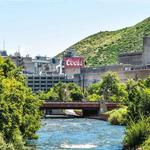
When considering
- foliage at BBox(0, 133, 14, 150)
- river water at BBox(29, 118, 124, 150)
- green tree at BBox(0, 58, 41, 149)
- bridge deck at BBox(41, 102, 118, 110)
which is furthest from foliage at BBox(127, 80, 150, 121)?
bridge deck at BBox(41, 102, 118, 110)

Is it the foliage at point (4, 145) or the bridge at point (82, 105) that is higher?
the foliage at point (4, 145)

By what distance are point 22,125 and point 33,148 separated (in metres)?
3.27

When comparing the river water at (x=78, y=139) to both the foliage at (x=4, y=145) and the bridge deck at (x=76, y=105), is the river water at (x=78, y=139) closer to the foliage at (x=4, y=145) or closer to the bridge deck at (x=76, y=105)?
the foliage at (x=4, y=145)

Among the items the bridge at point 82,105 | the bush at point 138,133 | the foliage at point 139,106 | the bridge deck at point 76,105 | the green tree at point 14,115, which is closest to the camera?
the green tree at point 14,115

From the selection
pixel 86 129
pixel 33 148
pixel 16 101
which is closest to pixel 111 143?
pixel 33 148

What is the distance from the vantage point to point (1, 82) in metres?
65.9

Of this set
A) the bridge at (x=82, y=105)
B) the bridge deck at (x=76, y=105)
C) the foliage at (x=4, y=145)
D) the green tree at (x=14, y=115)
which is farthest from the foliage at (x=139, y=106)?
the bridge deck at (x=76, y=105)

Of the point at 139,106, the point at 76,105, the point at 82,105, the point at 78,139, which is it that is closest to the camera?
the point at 139,106

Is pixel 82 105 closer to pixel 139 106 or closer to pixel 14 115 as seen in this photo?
pixel 139 106

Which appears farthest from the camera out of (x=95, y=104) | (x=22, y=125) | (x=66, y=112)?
(x=66, y=112)

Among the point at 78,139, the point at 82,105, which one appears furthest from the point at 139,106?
the point at 82,105

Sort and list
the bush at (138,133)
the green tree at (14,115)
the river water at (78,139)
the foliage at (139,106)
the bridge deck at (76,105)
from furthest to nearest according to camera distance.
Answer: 1. the bridge deck at (76,105)
2. the foliage at (139,106)
3. the river water at (78,139)
4. the bush at (138,133)
5. the green tree at (14,115)

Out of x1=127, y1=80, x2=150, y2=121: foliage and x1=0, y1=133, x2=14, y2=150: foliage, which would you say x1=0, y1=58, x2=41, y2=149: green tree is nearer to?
x1=0, y1=133, x2=14, y2=150: foliage

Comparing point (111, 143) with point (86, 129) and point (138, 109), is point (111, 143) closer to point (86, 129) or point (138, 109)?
point (138, 109)
